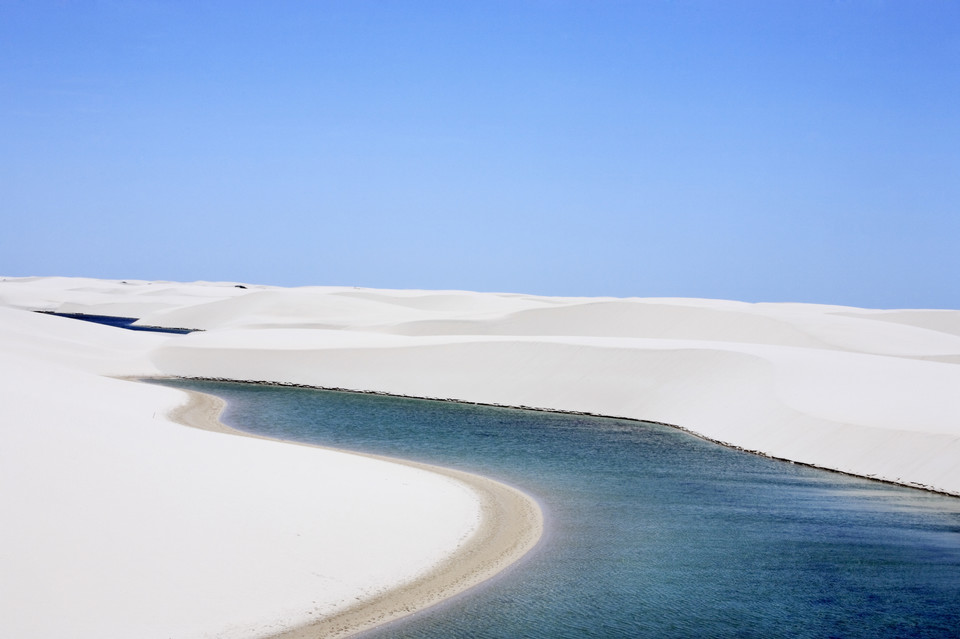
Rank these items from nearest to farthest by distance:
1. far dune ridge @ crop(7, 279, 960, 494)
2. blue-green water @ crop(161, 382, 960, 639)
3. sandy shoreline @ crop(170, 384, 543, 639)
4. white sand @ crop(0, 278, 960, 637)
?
white sand @ crop(0, 278, 960, 637), sandy shoreline @ crop(170, 384, 543, 639), blue-green water @ crop(161, 382, 960, 639), far dune ridge @ crop(7, 279, 960, 494)

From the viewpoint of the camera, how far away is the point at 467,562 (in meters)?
11.1

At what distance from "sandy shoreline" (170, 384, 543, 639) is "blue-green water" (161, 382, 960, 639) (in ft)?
0.77

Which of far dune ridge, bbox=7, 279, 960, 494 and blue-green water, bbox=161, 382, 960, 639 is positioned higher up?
far dune ridge, bbox=7, 279, 960, 494

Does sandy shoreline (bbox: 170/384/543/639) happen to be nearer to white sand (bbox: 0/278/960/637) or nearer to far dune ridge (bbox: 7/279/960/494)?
white sand (bbox: 0/278/960/637)

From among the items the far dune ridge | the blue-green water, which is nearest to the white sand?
the far dune ridge

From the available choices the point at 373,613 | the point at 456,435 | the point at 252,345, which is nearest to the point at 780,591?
the point at 373,613

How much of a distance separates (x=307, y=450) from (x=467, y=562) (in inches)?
218

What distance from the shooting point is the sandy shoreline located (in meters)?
8.84

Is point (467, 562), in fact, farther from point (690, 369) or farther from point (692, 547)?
point (690, 369)

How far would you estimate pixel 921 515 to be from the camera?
14.2 metres

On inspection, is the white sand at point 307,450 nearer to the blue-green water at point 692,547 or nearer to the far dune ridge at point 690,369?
the far dune ridge at point 690,369

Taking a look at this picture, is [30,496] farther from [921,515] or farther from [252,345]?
[252,345]

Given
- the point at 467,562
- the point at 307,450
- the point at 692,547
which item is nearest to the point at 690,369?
the point at 307,450

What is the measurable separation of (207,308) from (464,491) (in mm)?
61364
